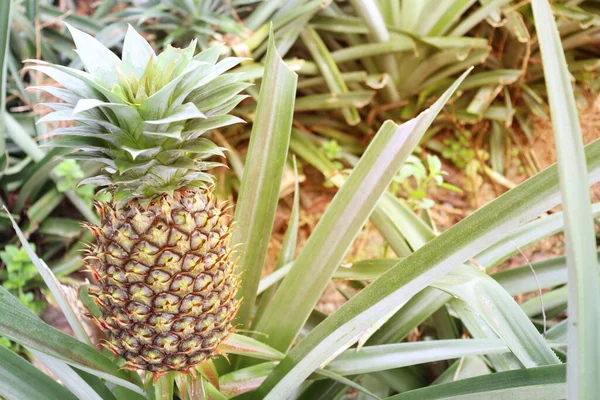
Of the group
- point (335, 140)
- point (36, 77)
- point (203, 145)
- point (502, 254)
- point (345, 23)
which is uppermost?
point (345, 23)

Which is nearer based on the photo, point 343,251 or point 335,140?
point 343,251

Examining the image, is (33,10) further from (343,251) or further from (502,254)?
(502,254)

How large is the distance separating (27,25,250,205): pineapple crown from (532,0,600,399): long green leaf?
32 cm

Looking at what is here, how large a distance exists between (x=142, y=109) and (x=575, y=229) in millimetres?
456

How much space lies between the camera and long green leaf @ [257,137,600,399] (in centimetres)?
54

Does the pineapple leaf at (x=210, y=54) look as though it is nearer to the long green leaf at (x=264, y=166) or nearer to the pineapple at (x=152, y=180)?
the pineapple at (x=152, y=180)

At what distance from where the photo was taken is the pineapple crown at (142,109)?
1.83 ft

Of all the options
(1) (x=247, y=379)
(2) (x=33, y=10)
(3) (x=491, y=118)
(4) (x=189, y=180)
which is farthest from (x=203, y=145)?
(3) (x=491, y=118)

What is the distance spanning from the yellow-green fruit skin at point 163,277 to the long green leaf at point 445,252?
14 centimetres

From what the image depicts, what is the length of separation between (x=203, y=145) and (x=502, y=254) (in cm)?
55

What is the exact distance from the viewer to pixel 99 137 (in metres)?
0.59

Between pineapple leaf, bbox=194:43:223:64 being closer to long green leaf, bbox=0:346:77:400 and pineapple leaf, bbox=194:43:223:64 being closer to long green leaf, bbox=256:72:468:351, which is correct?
long green leaf, bbox=256:72:468:351

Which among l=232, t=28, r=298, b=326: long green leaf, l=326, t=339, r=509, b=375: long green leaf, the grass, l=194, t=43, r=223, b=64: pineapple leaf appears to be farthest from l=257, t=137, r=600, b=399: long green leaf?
l=194, t=43, r=223, b=64: pineapple leaf

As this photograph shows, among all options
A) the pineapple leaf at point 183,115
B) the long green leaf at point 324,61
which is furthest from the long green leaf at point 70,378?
the long green leaf at point 324,61
